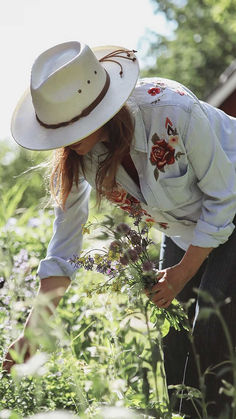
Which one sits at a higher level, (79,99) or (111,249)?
(79,99)

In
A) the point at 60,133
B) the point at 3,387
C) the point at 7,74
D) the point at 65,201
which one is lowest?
→ the point at 7,74

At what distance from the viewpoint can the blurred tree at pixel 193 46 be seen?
30.1 metres

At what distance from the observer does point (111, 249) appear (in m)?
2.12

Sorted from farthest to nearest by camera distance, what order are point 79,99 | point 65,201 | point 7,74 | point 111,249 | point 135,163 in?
point 7,74, point 65,201, point 135,163, point 79,99, point 111,249

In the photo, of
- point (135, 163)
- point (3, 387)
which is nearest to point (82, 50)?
point (135, 163)

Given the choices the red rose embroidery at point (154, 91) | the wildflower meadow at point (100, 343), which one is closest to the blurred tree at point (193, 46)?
the wildflower meadow at point (100, 343)

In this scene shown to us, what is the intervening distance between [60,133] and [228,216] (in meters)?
0.60

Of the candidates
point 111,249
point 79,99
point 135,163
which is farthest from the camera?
point 135,163

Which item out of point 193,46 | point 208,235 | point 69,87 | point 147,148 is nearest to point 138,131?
point 147,148

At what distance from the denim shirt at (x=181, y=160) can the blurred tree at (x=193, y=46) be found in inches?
1081

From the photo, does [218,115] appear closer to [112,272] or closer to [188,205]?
[188,205]

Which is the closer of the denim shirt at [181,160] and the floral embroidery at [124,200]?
the denim shirt at [181,160]

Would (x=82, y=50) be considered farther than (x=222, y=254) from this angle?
No

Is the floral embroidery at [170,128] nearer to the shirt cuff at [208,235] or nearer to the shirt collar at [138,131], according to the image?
the shirt collar at [138,131]
